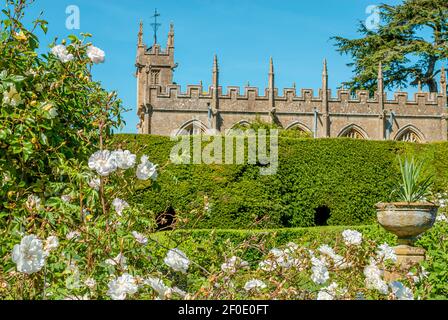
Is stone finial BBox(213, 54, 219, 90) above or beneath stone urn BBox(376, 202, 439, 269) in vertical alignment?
above

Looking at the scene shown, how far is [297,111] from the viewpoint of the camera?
28312 mm

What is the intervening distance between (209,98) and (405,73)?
14.6 meters

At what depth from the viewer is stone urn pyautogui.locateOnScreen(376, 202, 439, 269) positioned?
7.37 metres

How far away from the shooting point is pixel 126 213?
3.46m

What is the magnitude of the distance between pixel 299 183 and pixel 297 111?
1363cm

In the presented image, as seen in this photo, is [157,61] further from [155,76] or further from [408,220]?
[408,220]

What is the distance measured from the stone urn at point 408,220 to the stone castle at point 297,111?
19.3 metres

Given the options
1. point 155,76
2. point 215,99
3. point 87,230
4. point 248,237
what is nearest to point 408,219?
point 248,237

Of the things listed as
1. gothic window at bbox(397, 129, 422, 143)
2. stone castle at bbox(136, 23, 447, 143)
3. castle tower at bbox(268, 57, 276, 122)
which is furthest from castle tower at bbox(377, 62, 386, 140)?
castle tower at bbox(268, 57, 276, 122)

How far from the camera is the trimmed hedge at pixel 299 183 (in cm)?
1405

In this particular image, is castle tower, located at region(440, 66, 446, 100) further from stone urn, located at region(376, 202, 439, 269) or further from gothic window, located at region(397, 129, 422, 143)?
stone urn, located at region(376, 202, 439, 269)

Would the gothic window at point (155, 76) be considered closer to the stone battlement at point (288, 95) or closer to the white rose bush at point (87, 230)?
the stone battlement at point (288, 95)

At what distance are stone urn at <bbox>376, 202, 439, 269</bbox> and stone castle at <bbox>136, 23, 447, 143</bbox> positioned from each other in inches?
760
